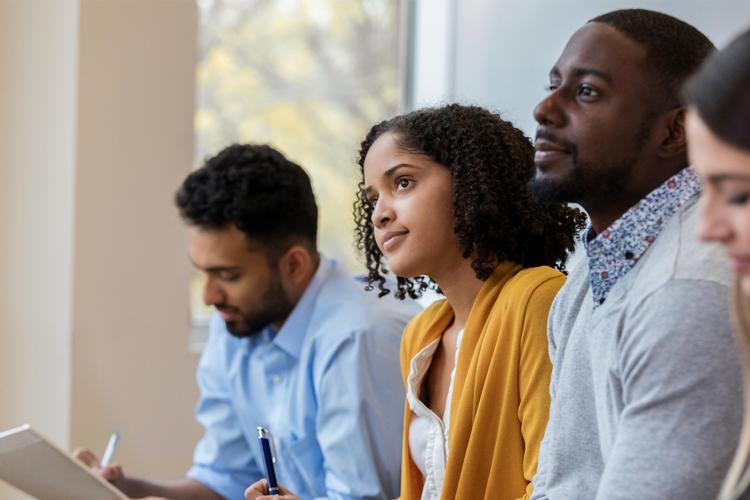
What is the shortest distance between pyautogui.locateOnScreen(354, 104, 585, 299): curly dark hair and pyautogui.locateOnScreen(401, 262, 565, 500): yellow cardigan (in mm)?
80

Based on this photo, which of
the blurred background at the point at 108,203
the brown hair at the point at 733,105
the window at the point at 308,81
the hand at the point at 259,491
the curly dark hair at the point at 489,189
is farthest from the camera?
the window at the point at 308,81

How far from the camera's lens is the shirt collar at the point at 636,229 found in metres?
1.21

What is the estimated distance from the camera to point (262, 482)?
5.78 ft

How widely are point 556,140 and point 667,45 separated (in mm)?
161

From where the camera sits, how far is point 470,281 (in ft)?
5.57

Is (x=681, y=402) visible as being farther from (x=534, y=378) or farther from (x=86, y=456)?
(x=86, y=456)

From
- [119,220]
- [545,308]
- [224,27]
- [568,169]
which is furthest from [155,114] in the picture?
[568,169]

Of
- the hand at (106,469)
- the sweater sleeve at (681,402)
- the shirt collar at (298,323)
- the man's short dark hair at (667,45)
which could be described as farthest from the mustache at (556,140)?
the hand at (106,469)

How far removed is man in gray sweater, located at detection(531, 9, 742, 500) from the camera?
1041mm

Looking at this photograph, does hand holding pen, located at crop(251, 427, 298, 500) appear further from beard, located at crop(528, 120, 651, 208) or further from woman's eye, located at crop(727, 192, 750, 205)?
woman's eye, located at crop(727, 192, 750, 205)

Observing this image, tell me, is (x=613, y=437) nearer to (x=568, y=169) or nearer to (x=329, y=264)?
(x=568, y=169)

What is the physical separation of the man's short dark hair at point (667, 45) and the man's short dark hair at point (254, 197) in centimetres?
113

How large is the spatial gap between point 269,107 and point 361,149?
2.51 meters

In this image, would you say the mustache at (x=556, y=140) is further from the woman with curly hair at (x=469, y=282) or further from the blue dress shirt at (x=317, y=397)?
the blue dress shirt at (x=317, y=397)
